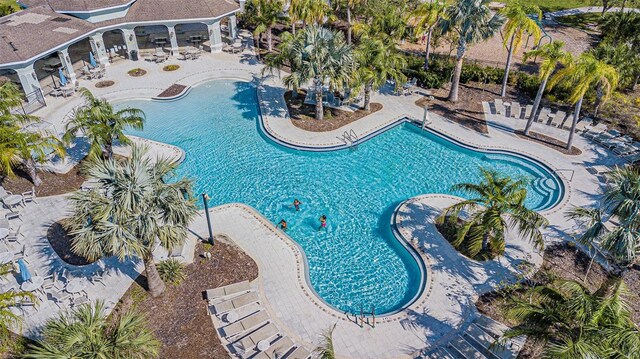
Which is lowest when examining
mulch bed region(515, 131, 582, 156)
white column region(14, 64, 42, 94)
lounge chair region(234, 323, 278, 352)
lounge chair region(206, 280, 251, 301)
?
lounge chair region(234, 323, 278, 352)

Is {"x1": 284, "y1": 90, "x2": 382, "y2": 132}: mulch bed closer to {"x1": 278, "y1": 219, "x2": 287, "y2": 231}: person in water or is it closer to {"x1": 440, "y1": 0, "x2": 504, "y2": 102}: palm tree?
{"x1": 440, "y1": 0, "x2": 504, "y2": 102}: palm tree

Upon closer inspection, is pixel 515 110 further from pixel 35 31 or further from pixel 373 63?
pixel 35 31

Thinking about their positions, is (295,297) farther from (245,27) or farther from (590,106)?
(245,27)

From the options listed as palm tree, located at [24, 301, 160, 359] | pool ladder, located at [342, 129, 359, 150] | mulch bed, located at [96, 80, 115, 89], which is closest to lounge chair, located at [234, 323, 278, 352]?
palm tree, located at [24, 301, 160, 359]

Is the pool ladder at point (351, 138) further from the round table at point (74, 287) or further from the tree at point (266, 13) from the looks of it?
the round table at point (74, 287)

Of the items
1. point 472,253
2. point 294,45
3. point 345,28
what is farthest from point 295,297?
point 345,28

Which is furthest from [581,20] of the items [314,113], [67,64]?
[67,64]
